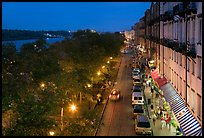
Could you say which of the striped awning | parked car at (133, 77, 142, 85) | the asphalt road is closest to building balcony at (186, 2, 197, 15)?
the striped awning

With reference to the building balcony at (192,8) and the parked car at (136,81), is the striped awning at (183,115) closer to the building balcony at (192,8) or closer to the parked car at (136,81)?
the building balcony at (192,8)

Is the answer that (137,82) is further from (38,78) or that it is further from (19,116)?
(19,116)

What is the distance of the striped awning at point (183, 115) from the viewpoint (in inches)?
773

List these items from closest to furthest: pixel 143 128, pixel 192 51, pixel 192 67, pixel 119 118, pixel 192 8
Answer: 1. pixel 192 8
2. pixel 192 51
3. pixel 192 67
4. pixel 143 128
5. pixel 119 118

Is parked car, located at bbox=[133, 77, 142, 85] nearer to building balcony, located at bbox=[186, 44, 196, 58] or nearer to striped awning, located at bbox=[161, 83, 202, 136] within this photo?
striped awning, located at bbox=[161, 83, 202, 136]

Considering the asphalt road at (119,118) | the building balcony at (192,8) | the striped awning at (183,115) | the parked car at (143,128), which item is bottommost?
the asphalt road at (119,118)

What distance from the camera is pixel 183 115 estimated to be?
23.2 m

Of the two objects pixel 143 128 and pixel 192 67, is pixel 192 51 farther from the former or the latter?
pixel 143 128

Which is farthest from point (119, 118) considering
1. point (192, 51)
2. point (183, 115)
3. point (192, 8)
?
point (192, 8)

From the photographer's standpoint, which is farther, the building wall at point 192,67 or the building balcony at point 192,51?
the building balcony at point 192,51

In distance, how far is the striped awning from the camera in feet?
64.4

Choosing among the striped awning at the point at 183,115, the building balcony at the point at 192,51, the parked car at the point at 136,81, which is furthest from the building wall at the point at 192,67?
the parked car at the point at 136,81

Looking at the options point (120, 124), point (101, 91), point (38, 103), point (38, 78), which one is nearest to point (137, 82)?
point (101, 91)

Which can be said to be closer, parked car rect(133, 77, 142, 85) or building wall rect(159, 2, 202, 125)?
building wall rect(159, 2, 202, 125)
